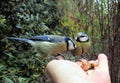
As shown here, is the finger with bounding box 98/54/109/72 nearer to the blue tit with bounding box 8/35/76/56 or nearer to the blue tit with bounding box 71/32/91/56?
the blue tit with bounding box 8/35/76/56

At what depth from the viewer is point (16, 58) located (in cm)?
304

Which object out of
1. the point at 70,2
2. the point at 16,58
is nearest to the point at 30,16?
the point at 16,58

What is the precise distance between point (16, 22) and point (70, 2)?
2190 millimetres

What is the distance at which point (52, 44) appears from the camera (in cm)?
278

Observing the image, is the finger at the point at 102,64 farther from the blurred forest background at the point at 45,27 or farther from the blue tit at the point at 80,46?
the blue tit at the point at 80,46

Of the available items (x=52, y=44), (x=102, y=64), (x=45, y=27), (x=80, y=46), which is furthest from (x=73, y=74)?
(x=45, y=27)

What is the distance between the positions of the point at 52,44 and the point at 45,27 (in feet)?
2.73

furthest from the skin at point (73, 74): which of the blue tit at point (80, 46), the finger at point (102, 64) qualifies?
the blue tit at point (80, 46)

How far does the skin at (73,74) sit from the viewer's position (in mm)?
1273

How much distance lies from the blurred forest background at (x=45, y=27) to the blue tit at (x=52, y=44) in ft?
0.88

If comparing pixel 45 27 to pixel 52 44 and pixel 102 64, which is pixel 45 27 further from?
pixel 102 64

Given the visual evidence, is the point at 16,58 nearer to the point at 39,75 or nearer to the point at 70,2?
the point at 39,75

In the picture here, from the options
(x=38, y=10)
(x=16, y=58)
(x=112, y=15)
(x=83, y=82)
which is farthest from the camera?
(x=112, y=15)

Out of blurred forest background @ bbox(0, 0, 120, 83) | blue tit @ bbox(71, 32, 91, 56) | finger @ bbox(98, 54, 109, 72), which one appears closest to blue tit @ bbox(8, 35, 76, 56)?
blue tit @ bbox(71, 32, 91, 56)
